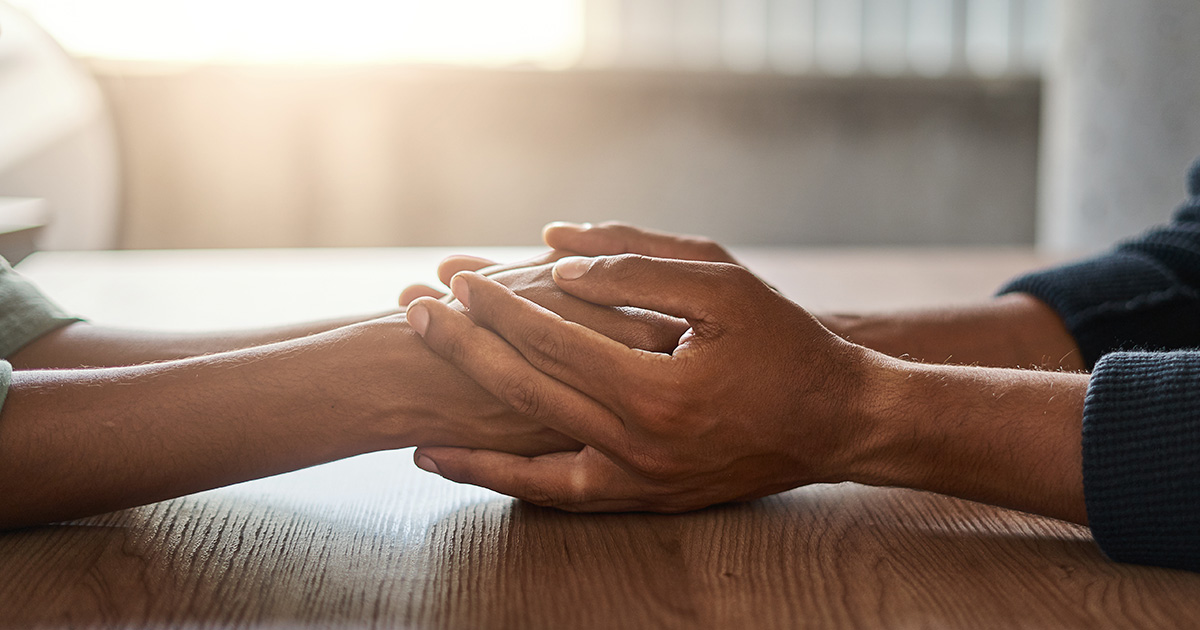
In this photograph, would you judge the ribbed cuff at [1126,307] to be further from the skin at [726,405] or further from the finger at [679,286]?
the finger at [679,286]

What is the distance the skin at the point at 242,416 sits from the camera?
2.15ft

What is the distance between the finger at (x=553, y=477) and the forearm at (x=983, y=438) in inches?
7.3

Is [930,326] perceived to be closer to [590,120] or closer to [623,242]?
[623,242]

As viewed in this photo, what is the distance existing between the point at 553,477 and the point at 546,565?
97 mm

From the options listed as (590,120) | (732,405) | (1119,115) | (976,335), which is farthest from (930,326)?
(590,120)

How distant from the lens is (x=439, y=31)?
3.71 m

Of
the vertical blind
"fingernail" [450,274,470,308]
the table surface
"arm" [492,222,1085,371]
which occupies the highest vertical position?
the vertical blind

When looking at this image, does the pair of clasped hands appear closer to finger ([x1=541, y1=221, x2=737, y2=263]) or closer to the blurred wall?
finger ([x1=541, y1=221, x2=737, y2=263])

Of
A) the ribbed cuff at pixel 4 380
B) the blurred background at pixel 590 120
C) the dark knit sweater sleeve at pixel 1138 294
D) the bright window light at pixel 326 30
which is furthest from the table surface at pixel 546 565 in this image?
the bright window light at pixel 326 30

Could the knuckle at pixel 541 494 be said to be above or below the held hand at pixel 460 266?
below

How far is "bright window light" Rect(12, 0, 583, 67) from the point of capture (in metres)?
3.50

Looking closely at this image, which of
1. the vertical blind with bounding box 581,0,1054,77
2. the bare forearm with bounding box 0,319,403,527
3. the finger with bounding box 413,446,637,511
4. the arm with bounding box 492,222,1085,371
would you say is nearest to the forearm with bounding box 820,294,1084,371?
the arm with bounding box 492,222,1085,371

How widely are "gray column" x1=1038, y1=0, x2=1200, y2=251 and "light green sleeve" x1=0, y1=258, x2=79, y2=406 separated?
315cm

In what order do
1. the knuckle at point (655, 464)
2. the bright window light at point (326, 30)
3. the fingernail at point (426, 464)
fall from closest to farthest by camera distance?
the knuckle at point (655, 464) → the fingernail at point (426, 464) → the bright window light at point (326, 30)
